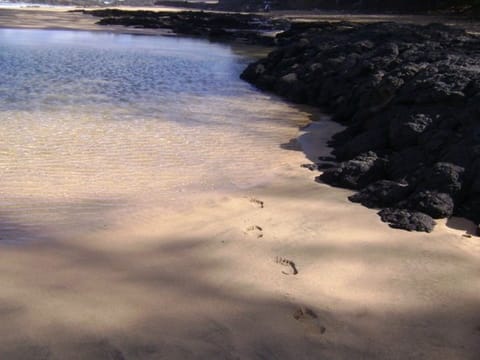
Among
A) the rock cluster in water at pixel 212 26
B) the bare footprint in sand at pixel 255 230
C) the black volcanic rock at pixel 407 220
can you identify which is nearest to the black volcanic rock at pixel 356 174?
the black volcanic rock at pixel 407 220

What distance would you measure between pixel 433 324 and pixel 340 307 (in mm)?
555

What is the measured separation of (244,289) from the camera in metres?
3.65

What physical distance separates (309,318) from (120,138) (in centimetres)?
512

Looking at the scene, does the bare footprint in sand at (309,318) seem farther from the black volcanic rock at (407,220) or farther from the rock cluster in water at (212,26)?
the rock cluster in water at (212,26)

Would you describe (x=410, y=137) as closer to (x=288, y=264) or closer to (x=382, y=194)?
(x=382, y=194)

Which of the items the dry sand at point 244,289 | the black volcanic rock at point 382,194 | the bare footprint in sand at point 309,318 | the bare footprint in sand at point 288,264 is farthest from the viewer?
the black volcanic rock at point 382,194

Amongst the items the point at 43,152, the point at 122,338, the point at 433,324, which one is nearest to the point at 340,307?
the point at 433,324

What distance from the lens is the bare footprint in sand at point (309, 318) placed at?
10.4ft

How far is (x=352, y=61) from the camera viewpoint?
12.5 meters

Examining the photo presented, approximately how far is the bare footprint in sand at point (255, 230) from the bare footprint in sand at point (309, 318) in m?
1.25

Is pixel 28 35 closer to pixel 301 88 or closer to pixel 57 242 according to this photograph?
pixel 301 88

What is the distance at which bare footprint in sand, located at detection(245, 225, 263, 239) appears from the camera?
460cm

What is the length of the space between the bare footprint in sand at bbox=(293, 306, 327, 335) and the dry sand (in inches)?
0.5

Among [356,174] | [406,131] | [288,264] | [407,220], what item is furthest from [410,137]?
[288,264]
